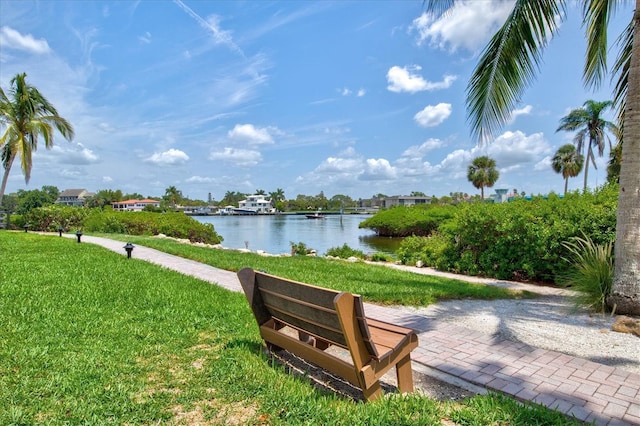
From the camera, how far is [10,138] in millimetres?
19859

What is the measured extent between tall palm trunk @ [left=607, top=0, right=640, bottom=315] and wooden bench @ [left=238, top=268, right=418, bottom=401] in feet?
12.7

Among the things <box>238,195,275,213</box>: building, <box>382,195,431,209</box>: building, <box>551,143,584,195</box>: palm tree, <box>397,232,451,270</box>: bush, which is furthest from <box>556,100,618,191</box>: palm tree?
<box>238,195,275,213</box>: building

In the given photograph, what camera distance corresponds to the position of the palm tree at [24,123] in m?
19.8

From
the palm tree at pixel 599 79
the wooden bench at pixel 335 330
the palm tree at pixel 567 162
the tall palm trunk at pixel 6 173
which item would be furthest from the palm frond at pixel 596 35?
the palm tree at pixel 567 162

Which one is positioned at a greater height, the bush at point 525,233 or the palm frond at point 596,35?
the palm frond at point 596,35

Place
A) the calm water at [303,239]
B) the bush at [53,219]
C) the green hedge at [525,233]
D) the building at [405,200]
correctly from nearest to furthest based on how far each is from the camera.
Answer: the green hedge at [525,233] < the bush at [53,219] < the calm water at [303,239] < the building at [405,200]

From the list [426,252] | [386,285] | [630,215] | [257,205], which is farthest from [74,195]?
[630,215]

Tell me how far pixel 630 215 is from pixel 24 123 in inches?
986

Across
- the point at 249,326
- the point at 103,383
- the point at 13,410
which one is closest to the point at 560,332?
the point at 249,326

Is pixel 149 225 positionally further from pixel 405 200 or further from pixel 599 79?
pixel 405 200

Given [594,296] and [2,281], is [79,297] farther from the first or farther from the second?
[594,296]

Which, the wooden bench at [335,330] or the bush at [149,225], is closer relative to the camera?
the wooden bench at [335,330]

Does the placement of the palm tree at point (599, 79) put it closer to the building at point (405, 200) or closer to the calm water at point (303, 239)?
the calm water at point (303, 239)

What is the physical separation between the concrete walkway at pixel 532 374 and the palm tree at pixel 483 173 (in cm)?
5884
